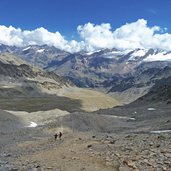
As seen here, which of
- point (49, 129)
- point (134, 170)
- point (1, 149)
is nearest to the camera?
point (134, 170)

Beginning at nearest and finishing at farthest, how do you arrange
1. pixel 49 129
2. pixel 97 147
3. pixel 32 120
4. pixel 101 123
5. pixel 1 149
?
pixel 97 147
pixel 1 149
pixel 49 129
pixel 101 123
pixel 32 120

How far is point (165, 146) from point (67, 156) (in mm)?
7343

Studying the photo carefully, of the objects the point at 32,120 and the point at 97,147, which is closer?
the point at 97,147

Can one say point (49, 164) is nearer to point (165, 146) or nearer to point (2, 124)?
point (165, 146)

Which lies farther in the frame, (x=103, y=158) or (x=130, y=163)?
(x=103, y=158)

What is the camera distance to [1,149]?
5378cm

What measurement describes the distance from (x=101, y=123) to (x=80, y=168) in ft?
206

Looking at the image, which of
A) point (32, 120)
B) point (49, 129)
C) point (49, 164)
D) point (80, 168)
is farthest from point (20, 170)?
point (32, 120)

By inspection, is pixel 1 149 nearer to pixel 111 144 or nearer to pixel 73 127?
pixel 111 144

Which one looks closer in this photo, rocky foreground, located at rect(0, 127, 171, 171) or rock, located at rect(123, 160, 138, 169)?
rock, located at rect(123, 160, 138, 169)

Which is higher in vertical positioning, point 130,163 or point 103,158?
point 103,158

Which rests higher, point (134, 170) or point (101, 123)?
point (101, 123)

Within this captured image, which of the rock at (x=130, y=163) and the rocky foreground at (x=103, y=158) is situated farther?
the rocky foreground at (x=103, y=158)

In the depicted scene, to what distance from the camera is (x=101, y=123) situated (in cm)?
9212
